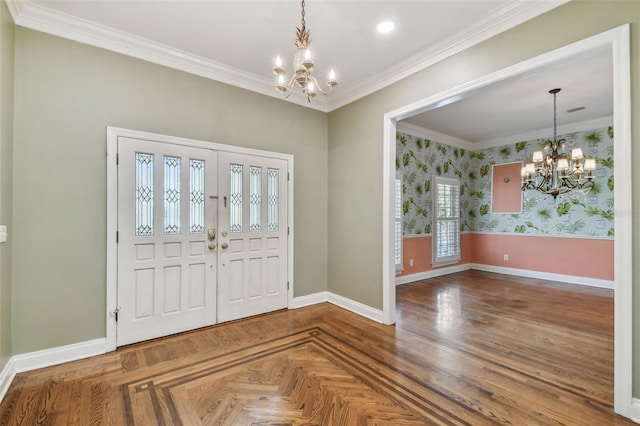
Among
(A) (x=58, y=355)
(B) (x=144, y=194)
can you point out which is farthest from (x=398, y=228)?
(A) (x=58, y=355)

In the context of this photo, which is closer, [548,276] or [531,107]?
[531,107]

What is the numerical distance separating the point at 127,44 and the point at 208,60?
784 mm

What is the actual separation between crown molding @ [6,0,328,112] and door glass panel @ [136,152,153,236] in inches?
42.6

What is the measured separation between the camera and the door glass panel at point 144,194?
119 inches

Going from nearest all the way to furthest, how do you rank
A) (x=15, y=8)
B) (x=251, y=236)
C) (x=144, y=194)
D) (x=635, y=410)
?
(x=635, y=410) < (x=15, y=8) < (x=144, y=194) < (x=251, y=236)

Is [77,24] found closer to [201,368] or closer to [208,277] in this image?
[208,277]

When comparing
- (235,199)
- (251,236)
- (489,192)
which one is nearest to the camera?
(235,199)

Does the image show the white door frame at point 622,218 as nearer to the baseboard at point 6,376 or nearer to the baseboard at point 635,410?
the baseboard at point 635,410

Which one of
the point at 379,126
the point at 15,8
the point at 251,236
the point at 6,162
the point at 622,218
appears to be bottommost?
the point at 251,236

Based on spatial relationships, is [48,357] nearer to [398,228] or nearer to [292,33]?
[292,33]

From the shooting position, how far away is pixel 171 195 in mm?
3207

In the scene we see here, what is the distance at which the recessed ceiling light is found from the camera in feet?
8.89

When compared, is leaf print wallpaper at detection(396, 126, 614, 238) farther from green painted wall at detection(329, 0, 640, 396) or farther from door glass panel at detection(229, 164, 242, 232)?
door glass panel at detection(229, 164, 242, 232)

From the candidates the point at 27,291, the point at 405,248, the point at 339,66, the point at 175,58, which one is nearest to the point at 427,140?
the point at 405,248
